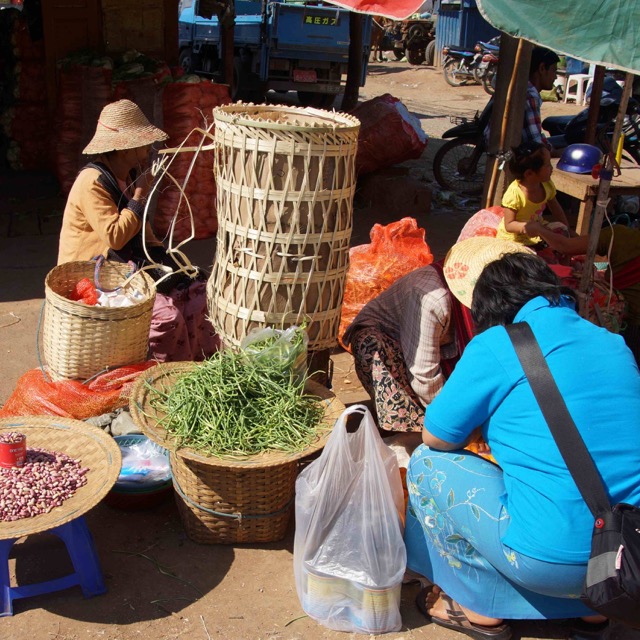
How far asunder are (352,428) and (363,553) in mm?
Answer: 924

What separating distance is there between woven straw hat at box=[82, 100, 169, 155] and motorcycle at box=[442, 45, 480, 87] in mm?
14303

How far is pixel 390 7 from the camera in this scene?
2742 millimetres

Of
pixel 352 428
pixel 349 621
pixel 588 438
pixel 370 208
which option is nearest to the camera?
pixel 588 438

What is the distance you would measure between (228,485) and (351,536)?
0.48m

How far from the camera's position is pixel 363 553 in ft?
7.87

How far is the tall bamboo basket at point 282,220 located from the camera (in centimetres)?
273

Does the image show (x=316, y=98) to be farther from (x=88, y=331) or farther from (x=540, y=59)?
(x=88, y=331)

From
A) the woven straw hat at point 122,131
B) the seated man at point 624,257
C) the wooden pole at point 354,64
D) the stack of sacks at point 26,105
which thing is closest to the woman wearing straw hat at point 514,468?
the seated man at point 624,257

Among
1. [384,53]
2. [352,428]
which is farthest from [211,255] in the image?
[384,53]

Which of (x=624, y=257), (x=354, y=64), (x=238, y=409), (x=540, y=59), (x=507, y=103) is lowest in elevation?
(x=238, y=409)

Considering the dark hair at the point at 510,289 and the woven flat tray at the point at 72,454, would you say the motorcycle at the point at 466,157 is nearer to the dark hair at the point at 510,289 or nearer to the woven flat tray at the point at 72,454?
the dark hair at the point at 510,289

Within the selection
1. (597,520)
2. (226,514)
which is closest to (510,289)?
(597,520)

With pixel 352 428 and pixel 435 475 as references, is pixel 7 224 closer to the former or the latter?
pixel 352 428

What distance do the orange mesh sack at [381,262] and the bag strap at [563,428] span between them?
229cm
